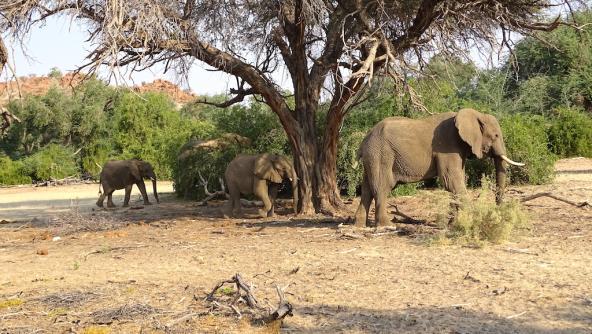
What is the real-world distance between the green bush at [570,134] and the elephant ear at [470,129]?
49.5ft

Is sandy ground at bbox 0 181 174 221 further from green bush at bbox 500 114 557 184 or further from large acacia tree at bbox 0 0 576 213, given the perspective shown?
green bush at bbox 500 114 557 184

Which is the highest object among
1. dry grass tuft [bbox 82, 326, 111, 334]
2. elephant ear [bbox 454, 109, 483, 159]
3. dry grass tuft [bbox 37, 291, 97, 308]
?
elephant ear [bbox 454, 109, 483, 159]

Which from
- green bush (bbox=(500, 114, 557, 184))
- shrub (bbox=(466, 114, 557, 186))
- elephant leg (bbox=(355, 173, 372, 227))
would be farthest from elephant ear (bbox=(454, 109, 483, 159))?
green bush (bbox=(500, 114, 557, 184))

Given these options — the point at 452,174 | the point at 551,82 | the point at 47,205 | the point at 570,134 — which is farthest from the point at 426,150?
the point at 551,82

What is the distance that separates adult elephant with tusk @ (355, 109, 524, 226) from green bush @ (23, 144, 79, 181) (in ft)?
91.0

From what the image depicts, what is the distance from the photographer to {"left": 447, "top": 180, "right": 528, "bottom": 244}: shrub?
880 centimetres

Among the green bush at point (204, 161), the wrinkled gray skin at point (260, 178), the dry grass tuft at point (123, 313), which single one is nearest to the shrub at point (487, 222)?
the dry grass tuft at point (123, 313)

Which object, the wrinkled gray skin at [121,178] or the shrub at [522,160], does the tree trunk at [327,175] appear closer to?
the shrub at [522,160]

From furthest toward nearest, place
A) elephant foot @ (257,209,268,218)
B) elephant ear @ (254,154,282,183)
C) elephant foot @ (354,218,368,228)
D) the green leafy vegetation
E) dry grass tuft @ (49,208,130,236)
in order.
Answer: the green leafy vegetation < elephant foot @ (257,209,268,218) < elephant ear @ (254,154,282,183) < dry grass tuft @ (49,208,130,236) < elephant foot @ (354,218,368,228)

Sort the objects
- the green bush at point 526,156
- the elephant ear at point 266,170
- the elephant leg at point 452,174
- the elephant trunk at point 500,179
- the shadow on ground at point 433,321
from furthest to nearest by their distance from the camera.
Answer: the green bush at point 526,156
the elephant ear at point 266,170
the elephant leg at point 452,174
the elephant trunk at point 500,179
the shadow on ground at point 433,321

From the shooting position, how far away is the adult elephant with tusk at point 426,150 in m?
10.7

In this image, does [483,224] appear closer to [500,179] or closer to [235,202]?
[500,179]

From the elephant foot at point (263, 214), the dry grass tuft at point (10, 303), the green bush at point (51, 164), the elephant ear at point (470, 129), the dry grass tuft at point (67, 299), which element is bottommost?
the dry grass tuft at point (10, 303)

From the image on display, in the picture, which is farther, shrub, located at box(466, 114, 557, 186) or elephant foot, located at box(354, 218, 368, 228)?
shrub, located at box(466, 114, 557, 186)
